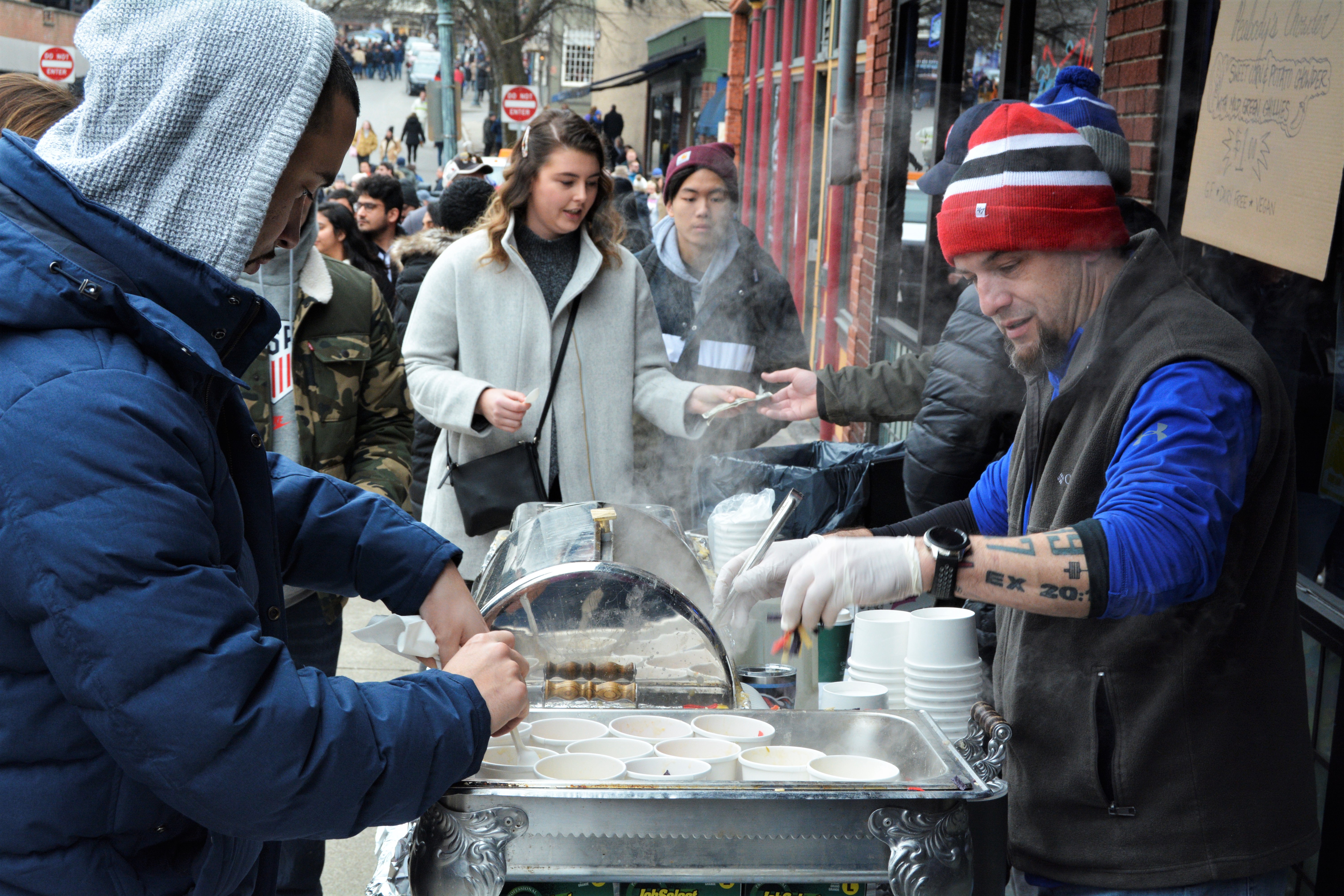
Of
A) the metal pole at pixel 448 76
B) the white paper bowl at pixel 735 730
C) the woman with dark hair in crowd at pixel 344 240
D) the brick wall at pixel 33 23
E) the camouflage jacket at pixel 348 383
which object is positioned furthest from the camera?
the brick wall at pixel 33 23

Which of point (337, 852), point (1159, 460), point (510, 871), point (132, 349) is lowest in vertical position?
point (337, 852)

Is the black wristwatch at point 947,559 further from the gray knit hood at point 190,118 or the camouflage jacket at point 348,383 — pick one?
the camouflage jacket at point 348,383

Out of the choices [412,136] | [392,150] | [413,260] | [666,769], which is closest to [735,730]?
[666,769]

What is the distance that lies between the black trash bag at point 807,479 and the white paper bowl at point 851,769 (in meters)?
1.48

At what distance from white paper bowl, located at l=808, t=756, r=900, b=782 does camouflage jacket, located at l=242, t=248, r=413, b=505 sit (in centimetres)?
164

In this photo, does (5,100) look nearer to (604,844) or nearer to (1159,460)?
(604,844)

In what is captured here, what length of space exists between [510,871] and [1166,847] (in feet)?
3.18

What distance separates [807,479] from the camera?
11.1 feet

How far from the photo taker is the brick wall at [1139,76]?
3023mm

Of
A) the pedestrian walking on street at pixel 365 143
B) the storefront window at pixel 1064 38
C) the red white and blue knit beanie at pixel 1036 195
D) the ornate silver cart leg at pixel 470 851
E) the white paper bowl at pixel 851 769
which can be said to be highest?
the pedestrian walking on street at pixel 365 143

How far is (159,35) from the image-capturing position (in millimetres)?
1202

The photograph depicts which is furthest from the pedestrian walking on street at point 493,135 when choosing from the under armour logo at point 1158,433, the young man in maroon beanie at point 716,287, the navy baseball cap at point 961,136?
the under armour logo at point 1158,433

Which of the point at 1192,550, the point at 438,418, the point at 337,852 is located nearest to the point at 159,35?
the point at 1192,550

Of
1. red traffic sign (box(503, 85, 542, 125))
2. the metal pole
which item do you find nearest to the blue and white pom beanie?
the metal pole
